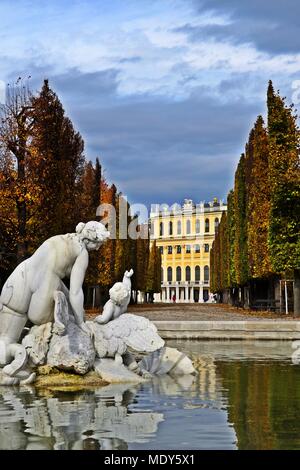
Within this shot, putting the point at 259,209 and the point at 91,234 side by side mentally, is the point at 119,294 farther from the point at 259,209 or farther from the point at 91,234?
the point at 259,209

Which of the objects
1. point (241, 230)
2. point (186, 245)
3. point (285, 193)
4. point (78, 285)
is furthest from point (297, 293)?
point (186, 245)

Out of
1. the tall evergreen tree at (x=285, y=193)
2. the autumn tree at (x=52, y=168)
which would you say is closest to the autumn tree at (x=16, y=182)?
the autumn tree at (x=52, y=168)

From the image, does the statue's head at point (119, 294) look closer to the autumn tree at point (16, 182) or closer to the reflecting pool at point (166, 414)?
the reflecting pool at point (166, 414)

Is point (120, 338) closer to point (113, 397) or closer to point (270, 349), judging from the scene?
point (113, 397)

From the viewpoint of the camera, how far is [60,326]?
8.52m

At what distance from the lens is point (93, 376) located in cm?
893

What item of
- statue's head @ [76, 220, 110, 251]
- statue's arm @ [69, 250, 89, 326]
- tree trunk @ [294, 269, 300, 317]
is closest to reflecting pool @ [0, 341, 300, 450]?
statue's arm @ [69, 250, 89, 326]

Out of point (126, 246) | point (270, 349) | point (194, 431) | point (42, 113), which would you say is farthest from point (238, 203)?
point (194, 431)

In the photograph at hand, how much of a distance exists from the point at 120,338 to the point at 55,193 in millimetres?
19913

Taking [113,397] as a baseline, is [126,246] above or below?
above

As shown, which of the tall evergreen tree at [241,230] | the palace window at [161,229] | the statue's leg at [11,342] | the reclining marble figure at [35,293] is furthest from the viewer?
the palace window at [161,229]

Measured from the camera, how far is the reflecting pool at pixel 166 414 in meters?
5.78

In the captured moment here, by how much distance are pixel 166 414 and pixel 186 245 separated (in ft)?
358

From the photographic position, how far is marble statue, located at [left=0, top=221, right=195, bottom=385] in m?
8.72
